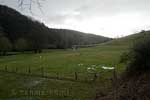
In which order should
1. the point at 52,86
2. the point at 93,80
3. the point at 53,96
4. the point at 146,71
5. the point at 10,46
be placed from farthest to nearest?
1. the point at 10,46
2. the point at 93,80
3. the point at 52,86
4. the point at 53,96
5. the point at 146,71

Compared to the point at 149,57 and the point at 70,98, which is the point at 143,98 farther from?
the point at 70,98

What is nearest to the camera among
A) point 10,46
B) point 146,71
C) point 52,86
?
point 146,71

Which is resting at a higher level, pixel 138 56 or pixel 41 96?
pixel 138 56

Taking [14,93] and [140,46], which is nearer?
[140,46]

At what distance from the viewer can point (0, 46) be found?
3071 inches

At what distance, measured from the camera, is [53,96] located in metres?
17.5

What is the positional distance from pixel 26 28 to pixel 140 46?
98.1 meters

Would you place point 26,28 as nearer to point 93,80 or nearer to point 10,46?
point 10,46

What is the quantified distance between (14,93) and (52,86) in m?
4.11

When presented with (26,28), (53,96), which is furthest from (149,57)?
(26,28)

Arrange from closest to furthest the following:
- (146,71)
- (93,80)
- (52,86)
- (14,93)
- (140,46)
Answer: (146,71)
(140,46)
(14,93)
(52,86)
(93,80)

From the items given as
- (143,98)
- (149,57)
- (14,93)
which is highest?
(149,57)

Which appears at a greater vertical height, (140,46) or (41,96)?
(140,46)

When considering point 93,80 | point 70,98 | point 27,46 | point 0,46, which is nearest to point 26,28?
point 27,46
